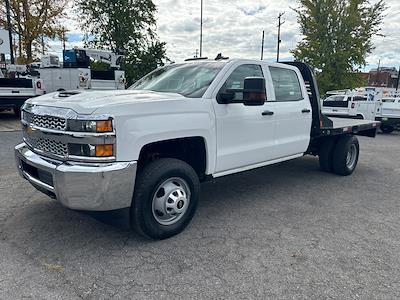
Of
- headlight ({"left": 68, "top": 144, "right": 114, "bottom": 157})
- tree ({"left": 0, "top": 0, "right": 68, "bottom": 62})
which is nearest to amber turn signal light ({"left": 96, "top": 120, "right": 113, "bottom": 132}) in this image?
headlight ({"left": 68, "top": 144, "right": 114, "bottom": 157})

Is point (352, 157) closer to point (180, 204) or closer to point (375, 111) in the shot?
point (180, 204)

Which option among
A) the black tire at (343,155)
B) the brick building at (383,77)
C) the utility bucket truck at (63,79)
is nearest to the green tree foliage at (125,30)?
the utility bucket truck at (63,79)

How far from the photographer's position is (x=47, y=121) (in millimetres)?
3219

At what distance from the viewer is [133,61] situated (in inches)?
1117

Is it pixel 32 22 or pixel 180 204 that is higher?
pixel 32 22

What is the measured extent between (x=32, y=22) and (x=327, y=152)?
24134 mm

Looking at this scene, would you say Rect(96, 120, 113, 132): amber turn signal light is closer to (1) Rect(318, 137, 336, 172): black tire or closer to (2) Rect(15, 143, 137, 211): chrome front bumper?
(2) Rect(15, 143, 137, 211): chrome front bumper

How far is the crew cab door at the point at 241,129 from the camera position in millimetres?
3918

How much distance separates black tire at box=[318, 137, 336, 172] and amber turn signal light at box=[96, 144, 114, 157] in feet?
15.0

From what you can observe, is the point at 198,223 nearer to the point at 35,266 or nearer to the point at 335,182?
the point at 35,266

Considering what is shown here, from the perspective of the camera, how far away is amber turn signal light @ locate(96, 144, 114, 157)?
9.59 feet

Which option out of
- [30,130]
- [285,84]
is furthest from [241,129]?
[30,130]

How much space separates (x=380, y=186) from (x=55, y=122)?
5.17 metres

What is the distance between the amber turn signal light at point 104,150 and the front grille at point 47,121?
1.22ft
